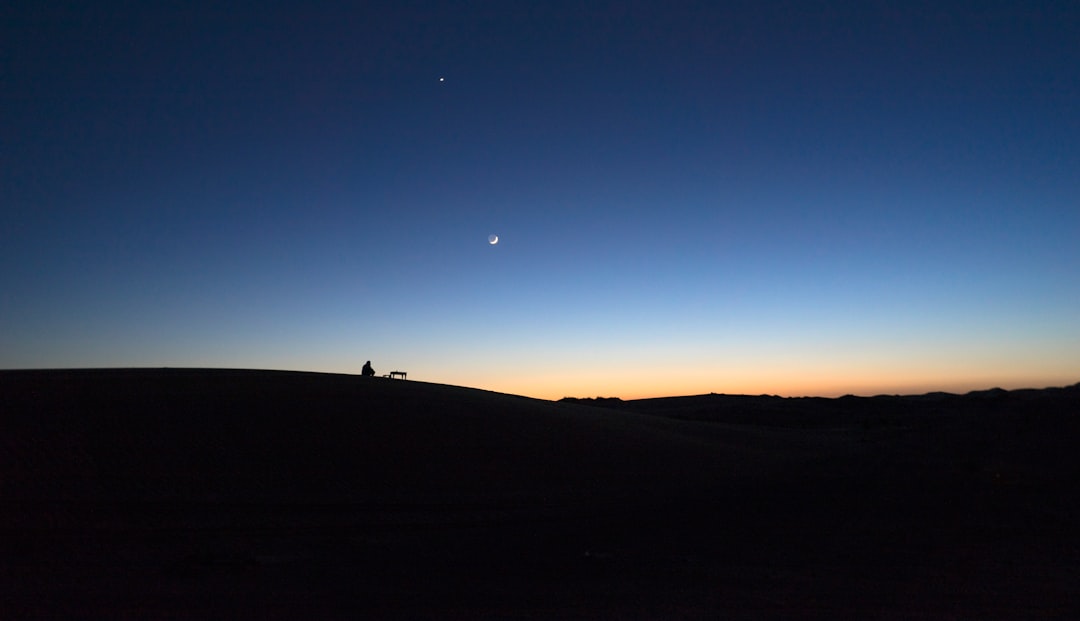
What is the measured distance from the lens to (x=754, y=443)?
28.2 meters

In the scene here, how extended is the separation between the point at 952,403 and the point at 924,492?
47.8 metres

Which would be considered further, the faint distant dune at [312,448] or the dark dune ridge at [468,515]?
the faint distant dune at [312,448]

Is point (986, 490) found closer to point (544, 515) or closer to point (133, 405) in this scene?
point (544, 515)

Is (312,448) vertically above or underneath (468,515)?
above

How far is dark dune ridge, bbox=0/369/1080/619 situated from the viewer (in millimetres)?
9148

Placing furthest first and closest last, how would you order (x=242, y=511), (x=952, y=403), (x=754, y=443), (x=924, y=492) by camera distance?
(x=952, y=403)
(x=754, y=443)
(x=924, y=492)
(x=242, y=511)

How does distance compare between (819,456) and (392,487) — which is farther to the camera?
(819,456)

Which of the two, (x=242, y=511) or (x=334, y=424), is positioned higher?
(x=334, y=424)

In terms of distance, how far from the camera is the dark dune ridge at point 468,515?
360 inches

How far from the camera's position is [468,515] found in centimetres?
1413

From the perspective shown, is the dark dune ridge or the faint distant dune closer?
the dark dune ridge

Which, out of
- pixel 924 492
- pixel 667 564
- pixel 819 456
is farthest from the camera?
pixel 819 456

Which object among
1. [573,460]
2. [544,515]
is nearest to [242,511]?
[544,515]

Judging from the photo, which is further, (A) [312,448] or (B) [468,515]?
(A) [312,448]
